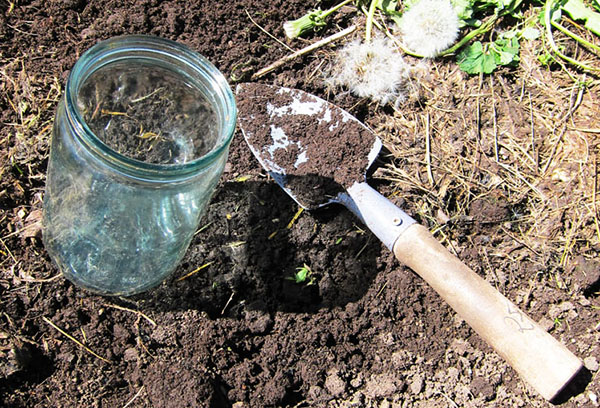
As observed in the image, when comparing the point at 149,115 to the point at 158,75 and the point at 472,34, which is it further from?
the point at 472,34

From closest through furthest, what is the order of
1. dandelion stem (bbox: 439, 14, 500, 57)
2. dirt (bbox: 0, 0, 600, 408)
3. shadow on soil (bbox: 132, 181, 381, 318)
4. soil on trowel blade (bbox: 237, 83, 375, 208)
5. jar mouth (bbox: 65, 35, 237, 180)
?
1. jar mouth (bbox: 65, 35, 237, 180)
2. dirt (bbox: 0, 0, 600, 408)
3. shadow on soil (bbox: 132, 181, 381, 318)
4. soil on trowel blade (bbox: 237, 83, 375, 208)
5. dandelion stem (bbox: 439, 14, 500, 57)

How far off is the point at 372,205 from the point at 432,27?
99 cm

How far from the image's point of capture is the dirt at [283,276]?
2076mm

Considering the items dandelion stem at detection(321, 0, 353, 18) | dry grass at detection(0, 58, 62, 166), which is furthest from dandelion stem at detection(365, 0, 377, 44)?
dry grass at detection(0, 58, 62, 166)

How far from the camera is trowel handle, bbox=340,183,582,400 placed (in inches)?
71.0

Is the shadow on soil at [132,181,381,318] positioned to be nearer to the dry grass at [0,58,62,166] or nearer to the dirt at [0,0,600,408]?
the dirt at [0,0,600,408]

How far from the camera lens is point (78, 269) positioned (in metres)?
2.06

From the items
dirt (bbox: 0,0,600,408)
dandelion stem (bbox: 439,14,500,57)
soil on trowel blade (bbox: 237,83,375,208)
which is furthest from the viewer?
dandelion stem (bbox: 439,14,500,57)

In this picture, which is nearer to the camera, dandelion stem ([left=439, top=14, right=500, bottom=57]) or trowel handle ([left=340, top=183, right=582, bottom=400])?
trowel handle ([left=340, top=183, right=582, bottom=400])

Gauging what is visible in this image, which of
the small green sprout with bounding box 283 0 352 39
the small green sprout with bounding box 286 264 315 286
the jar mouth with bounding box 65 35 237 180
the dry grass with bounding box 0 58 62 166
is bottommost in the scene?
the small green sprout with bounding box 286 264 315 286

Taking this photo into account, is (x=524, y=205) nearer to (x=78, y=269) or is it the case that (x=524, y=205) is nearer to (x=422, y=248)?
(x=422, y=248)

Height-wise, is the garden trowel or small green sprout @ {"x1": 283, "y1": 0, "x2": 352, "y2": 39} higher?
small green sprout @ {"x1": 283, "y1": 0, "x2": 352, "y2": 39}

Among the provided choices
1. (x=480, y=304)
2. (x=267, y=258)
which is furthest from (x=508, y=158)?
(x=267, y=258)

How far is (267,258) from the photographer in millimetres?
2240
